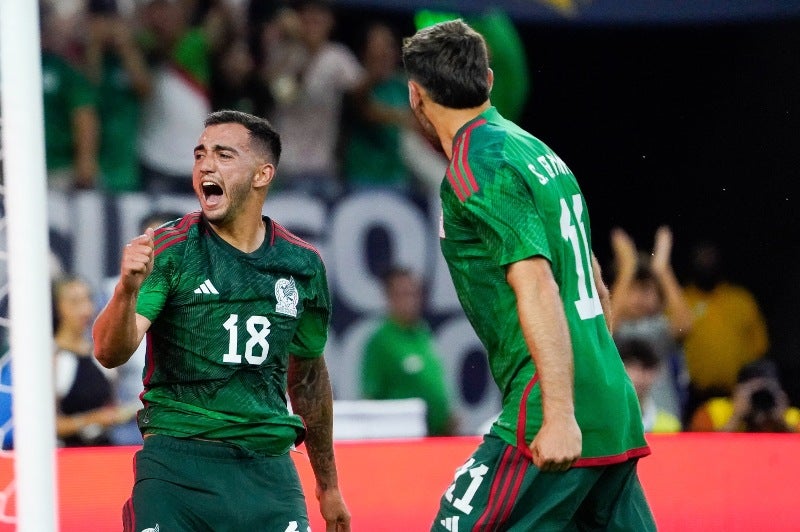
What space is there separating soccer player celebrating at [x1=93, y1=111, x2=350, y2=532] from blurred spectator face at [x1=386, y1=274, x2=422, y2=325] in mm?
4034

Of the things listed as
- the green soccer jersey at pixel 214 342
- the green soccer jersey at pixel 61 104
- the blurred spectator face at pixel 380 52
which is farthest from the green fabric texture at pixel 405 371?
the green soccer jersey at pixel 214 342

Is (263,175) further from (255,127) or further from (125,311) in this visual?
(125,311)

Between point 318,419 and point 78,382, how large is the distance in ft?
9.69

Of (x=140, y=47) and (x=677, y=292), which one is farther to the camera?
(x=677, y=292)

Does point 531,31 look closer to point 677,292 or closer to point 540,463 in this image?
point 677,292

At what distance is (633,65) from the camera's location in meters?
9.16

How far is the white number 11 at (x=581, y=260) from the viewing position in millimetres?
3127

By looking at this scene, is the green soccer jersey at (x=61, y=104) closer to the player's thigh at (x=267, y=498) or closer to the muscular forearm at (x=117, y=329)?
the player's thigh at (x=267, y=498)

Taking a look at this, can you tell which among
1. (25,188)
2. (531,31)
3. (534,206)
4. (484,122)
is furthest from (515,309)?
→ (531,31)

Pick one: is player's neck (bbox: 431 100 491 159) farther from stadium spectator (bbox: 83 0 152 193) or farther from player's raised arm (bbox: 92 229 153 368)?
stadium spectator (bbox: 83 0 152 193)

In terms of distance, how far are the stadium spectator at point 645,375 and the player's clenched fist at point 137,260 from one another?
3.98m

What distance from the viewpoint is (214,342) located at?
11.7 ft

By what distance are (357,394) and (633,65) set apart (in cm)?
320

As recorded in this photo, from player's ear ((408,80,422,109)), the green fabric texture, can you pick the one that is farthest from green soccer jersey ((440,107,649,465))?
the green fabric texture
